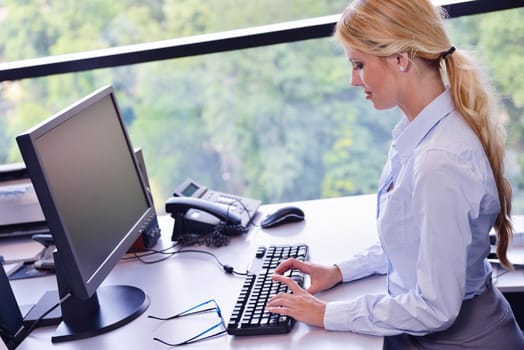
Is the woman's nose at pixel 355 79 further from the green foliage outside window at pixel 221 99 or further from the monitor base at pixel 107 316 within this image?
the green foliage outside window at pixel 221 99

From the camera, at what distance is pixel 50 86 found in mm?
7793

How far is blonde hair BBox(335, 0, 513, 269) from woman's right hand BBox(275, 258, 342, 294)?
0.39 m

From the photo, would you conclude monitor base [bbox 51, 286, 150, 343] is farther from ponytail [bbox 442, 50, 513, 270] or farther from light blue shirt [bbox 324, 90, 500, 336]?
ponytail [bbox 442, 50, 513, 270]

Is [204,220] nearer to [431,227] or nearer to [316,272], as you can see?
[316,272]

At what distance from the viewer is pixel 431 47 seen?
58.1 inches

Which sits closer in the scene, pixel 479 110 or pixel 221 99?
pixel 479 110

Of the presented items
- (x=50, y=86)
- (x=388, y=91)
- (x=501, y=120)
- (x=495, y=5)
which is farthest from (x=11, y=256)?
(x=50, y=86)

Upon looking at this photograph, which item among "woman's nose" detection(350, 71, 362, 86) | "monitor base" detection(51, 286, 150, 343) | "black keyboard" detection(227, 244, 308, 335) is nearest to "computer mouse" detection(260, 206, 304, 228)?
"black keyboard" detection(227, 244, 308, 335)

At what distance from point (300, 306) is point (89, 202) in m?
0.49

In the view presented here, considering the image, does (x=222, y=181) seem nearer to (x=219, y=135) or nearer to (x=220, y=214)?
(x=219, y=135)

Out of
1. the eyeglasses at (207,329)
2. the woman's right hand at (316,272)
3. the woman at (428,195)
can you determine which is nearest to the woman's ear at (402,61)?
the woman at (428,195)

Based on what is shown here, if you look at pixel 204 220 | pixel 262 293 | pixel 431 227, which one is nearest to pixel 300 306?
pixel 262 293

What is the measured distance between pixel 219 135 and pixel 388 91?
619 centimetres

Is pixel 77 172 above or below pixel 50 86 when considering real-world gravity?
above
